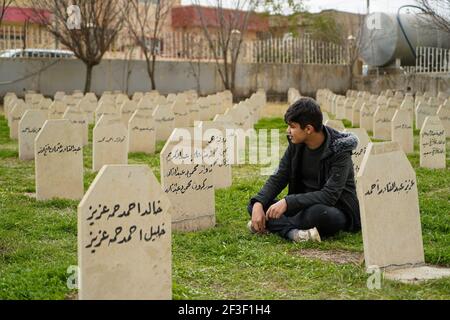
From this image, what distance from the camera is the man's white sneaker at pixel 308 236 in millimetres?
5773

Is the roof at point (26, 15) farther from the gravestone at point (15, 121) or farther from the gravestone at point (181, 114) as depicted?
the gravestone at point (15, 121)

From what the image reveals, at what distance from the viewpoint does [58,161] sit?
7523 mm

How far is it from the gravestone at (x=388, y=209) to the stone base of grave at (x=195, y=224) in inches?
75.4

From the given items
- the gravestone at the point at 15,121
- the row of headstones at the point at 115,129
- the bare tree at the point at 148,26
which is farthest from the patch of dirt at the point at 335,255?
the bare tree at the point at 148,26

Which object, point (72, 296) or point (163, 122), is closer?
point (72, 296)

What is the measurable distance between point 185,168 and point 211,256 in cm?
107

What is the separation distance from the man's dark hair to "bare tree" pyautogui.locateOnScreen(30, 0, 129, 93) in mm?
17347

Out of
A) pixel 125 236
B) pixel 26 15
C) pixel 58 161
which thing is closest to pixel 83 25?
pixel 26 15

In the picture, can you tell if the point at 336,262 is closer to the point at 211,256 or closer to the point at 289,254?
the point at 289,254

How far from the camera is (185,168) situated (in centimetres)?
627

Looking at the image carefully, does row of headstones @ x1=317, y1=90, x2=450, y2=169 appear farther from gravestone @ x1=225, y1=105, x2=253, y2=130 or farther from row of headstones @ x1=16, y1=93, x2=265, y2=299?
row of headstones @ x1=16, y1=93, x2=265, y2=299

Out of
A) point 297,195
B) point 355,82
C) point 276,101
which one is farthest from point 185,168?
point 355,82

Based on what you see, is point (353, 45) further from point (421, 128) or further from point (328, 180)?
point (328, 180)

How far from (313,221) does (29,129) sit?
5769 mm
